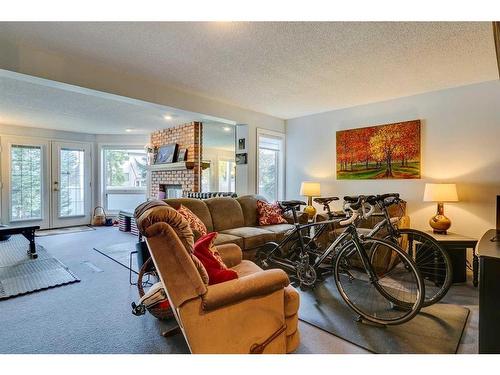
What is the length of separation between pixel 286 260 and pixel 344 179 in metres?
2.16

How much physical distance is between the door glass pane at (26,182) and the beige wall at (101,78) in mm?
4594

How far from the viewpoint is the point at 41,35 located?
2.21 m

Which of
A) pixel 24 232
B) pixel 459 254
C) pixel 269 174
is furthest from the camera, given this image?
pixel 269 174

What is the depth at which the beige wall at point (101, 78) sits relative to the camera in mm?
2334

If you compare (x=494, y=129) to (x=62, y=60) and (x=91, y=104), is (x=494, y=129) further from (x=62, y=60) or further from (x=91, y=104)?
(x=91, y=104)

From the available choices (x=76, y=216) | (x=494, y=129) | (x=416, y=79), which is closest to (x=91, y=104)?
(x=76, y=216)

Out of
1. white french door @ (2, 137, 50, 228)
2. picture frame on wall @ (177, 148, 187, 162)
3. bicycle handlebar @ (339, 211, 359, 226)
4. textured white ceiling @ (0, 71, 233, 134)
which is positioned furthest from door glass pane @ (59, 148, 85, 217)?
bicycle handlebar @ (339, 211, 359, 226)

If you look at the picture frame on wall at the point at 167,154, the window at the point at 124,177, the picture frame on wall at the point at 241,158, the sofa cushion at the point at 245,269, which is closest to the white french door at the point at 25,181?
the window at the point at 124,177

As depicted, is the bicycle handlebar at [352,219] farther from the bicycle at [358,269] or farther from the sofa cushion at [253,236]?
the sofa cushion at [253,236]

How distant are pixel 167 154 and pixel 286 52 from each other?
13.4ft

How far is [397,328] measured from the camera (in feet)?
6.56

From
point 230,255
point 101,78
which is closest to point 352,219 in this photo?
point 230,255

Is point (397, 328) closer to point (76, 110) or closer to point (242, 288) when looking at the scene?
point (242, 288)

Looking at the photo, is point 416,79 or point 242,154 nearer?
point 416,79
